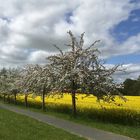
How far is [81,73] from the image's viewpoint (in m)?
28.1

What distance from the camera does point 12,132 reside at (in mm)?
17641

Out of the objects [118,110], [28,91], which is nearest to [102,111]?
[118,110]

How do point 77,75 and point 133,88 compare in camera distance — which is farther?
point 133,88

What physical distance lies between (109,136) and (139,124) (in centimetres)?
700

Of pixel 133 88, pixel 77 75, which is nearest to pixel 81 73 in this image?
pixel 77 75

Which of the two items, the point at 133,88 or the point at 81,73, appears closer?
the point at 81,73

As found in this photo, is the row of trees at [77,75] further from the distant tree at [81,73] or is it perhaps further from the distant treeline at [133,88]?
the distant treeline at [133,88]

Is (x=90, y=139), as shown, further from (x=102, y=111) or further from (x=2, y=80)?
(x=2, y=80)

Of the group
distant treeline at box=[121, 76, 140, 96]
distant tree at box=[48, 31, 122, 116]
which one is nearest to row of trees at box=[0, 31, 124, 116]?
distant tree at box=[48, 31, 122, 116]

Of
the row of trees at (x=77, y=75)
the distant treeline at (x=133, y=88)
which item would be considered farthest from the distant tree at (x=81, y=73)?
the distant treeline at (x=133, y=88)

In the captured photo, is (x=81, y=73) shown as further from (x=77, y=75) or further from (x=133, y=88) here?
(x=133, y=88)

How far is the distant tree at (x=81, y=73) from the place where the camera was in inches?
1100

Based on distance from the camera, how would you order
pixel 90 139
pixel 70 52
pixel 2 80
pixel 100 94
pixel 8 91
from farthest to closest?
1. pixel 2 80
2. pixel 8 91
3. pixel 70 52
4. pixel 100 94
5. pixel 90 139

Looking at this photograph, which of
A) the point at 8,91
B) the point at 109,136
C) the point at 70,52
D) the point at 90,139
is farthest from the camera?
the point at 8,91
